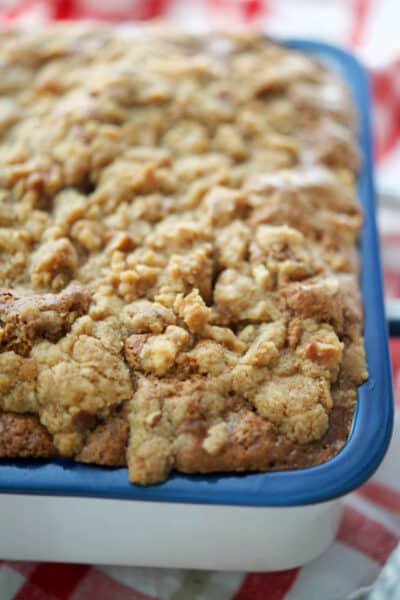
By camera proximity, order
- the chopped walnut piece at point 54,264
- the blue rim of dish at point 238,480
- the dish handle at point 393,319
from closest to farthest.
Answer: the blue rim of dish at point 238,480 → the chopped walnut piece at point 54,264 → the dish handle at point 393,319

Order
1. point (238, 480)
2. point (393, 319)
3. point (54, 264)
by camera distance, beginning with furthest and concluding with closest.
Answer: point (393, 319)
point (54, 264)
point (238, 480)

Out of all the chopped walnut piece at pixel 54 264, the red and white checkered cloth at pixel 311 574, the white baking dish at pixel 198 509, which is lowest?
the red and white checkered cloth at pixel 311 574

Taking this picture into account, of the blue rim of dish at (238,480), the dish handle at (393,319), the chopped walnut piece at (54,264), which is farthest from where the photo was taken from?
the dish handle at (393,319)

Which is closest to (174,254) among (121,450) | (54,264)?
(54,264)

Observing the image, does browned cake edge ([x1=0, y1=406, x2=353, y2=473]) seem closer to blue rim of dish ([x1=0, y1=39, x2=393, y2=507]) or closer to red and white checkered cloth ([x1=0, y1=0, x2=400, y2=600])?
blue rim of dish ([x1=0, y1=39, x2=393, y2=507])

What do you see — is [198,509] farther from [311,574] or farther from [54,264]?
[54,264]

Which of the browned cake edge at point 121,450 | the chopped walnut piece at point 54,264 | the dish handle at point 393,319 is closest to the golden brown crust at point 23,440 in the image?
the browned cake edge at point 121,450

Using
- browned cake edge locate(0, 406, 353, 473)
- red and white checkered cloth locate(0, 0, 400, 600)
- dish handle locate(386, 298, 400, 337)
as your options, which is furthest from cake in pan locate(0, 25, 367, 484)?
red and white checkered cloth locate(0, 0, 400, 600)

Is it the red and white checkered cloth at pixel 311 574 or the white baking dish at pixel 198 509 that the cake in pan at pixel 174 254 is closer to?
the white baking dish at pixel 198 509

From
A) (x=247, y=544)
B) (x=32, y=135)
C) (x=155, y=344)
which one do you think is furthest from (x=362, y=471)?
(x=32, y=135)
